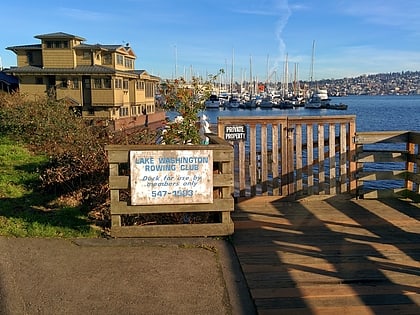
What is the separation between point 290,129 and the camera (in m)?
7.62

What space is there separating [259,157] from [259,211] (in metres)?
1.44

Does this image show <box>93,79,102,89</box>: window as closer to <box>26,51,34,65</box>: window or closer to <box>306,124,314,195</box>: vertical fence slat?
<box>26,51,34,65</box>: window

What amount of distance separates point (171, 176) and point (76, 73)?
40.1 metres

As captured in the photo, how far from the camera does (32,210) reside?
22.4 feet

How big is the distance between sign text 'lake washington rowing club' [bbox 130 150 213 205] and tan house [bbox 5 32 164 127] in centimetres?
3701

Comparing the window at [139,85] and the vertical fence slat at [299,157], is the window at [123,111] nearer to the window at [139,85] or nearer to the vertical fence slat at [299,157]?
→ the window at [139,85]

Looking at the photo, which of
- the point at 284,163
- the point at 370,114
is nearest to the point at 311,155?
the point at 284,163

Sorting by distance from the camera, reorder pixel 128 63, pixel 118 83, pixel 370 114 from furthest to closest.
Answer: pixel 370 114 → pixel 128 63 → pixel 118 83

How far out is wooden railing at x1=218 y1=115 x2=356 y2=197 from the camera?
7570mm

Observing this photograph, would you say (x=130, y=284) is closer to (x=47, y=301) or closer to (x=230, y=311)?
(x=47, y=301)

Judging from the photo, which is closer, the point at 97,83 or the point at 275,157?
the point at 275,157

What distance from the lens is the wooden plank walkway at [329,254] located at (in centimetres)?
383

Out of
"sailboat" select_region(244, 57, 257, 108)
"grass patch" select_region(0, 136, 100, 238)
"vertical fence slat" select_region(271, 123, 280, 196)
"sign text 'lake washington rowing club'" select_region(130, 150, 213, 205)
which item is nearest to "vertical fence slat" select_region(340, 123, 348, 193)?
"vertical fence slat" select_region(271, 123, 280, 196)

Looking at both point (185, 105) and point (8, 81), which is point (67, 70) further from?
point (185, 105)
